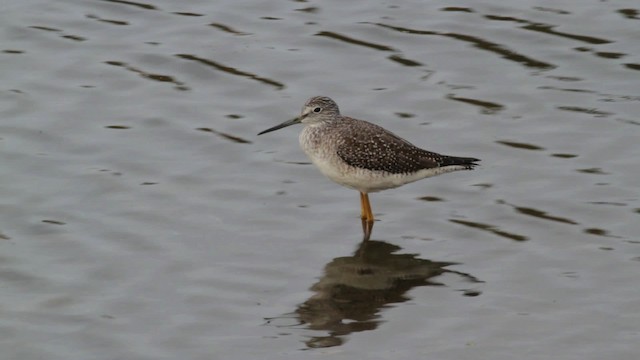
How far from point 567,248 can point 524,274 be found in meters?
0.76

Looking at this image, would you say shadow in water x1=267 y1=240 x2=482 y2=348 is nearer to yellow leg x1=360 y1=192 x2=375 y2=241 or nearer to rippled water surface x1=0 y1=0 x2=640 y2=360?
rippled water surface x1=0 y1=0 x2=640 y2=360

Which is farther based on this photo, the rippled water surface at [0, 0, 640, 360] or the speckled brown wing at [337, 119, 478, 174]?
the speckled brown wing at [337, 119, 478, 174]

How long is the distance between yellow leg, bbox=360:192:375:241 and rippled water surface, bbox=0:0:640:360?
83mm

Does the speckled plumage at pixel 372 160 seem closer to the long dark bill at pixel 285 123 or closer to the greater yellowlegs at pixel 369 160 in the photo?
the greater yellowlegs at pixel 369 160

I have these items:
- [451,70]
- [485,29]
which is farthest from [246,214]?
[485,29]

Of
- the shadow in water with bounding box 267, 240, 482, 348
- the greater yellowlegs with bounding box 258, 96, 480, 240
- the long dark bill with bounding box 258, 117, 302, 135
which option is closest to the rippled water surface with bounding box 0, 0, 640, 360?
the shadow in water with bounding box 267, 240, 482, 348

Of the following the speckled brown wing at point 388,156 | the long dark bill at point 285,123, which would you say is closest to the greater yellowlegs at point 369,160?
the speckled brown wing at point 388,156

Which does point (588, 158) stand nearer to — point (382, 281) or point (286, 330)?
point (382, 281)

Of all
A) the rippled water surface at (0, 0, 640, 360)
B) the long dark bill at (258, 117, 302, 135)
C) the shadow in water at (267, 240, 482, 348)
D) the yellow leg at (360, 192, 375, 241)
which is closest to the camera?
the rippled water surface at (0, 0, 640, 360)

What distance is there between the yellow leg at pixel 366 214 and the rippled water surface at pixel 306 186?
0.08 m

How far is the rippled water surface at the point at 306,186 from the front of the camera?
12.1m

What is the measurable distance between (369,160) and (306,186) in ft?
3.77

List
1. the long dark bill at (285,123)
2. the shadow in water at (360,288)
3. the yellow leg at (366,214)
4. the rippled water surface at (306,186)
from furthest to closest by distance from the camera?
the long dark bill at (285,123), the yellow leg at (366,214), the shadow in water at (360,288), the rippled water surface at (306,186)

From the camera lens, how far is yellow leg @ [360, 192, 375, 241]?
568 inches
